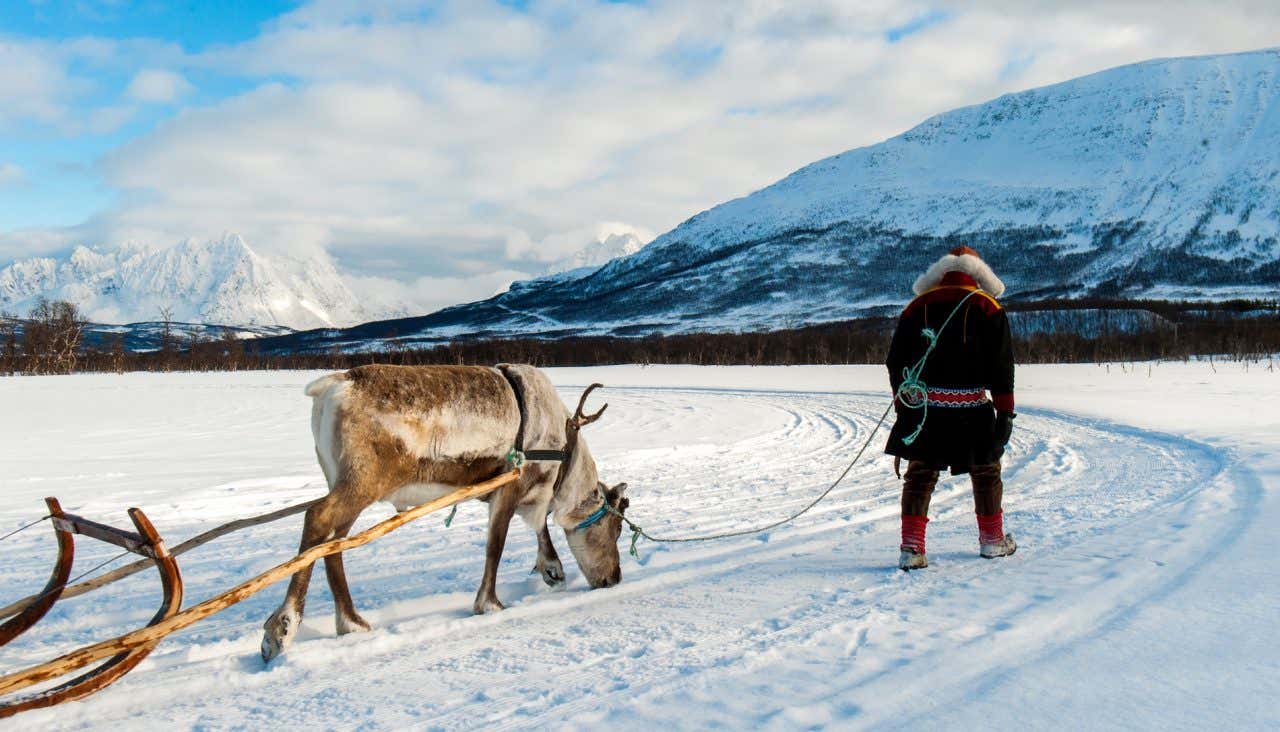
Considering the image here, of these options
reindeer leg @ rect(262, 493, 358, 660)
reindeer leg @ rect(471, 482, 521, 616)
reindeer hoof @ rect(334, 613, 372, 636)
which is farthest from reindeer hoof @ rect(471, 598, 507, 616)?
reindeer leg @ rect(262, 493, 358, 660)

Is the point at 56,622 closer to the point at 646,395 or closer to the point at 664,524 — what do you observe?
the point at 664,524

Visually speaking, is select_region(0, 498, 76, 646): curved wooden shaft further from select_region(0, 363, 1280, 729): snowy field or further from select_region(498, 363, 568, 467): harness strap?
select_region(498, 363, 568, 467): harness strap

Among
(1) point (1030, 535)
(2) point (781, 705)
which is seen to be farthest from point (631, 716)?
(1) point (1030, 535)

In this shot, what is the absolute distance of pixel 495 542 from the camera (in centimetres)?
525

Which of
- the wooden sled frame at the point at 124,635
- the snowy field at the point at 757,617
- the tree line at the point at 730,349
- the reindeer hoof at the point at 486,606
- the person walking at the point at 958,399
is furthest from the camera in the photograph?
the tree line at the point at 730,349

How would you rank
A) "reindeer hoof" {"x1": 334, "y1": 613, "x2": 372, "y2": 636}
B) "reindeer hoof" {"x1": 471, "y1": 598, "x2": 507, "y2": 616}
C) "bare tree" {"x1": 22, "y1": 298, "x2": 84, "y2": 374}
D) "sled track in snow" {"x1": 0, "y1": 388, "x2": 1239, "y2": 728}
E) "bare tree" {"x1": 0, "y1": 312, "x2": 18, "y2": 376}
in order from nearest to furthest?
"sled track in snow" {"x1": 0, "y1": 388, "x2": 1239, "y2": 728} → "reindeer hoof" {"x1": 334, "y1": 613, "x2": 372, "y2": 636} → "reindeer hoof" {"x1": 471, "y1": 598, "x2": 507, "y2": 616} → "bare tree" {"x1": 22, "y1": 298, "x2": 84, "y2": 374} → "bare tree" {"x1": 0, "y1": 312, "x2": 18, "y2": 376}

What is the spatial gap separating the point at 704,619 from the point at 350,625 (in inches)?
79.4

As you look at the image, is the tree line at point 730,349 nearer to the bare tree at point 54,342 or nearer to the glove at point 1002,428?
the bare tree at point 54,342

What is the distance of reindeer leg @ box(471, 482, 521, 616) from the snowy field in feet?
0.39

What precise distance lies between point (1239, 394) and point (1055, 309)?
110 metres

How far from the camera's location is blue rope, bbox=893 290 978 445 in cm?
567

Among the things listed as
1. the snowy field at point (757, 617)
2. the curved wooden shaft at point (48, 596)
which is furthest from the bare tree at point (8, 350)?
the curved wooden shaft at point (48, 596)

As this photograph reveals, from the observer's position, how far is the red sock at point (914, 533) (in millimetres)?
5645

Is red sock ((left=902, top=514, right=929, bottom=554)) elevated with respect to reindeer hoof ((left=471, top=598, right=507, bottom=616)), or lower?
elevated
